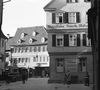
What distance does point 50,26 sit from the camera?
41.5 m

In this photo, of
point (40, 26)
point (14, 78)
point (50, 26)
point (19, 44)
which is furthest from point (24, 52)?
point (50, 26)

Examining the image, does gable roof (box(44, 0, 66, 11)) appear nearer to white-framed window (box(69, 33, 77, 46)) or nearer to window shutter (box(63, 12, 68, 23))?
window shutter (box(63, 12, 68, 23))

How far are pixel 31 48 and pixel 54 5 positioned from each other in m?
48.3

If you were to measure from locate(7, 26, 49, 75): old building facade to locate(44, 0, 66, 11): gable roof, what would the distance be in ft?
143

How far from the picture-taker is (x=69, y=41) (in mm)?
41500

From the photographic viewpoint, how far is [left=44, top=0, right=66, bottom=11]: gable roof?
42.0 m

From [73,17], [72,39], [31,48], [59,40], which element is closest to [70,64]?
[72,39]

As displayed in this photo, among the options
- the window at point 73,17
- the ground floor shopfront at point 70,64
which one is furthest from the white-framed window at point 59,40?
the window at point 73,17

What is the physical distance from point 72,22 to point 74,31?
133 cm

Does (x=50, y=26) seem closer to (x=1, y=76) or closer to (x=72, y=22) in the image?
(x=72, y=22)

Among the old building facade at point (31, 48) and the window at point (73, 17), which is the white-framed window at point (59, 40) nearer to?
the window at point (73, 17)

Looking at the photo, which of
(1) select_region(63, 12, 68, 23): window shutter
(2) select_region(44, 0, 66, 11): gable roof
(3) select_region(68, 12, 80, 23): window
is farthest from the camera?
(2) select_region(44, 0, 66, 11): gable roof

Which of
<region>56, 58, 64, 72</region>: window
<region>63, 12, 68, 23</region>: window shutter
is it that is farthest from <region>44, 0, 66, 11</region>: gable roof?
<region>56, 58, 64, 72</region>: window

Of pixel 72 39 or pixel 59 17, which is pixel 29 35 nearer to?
pixel 59 17
